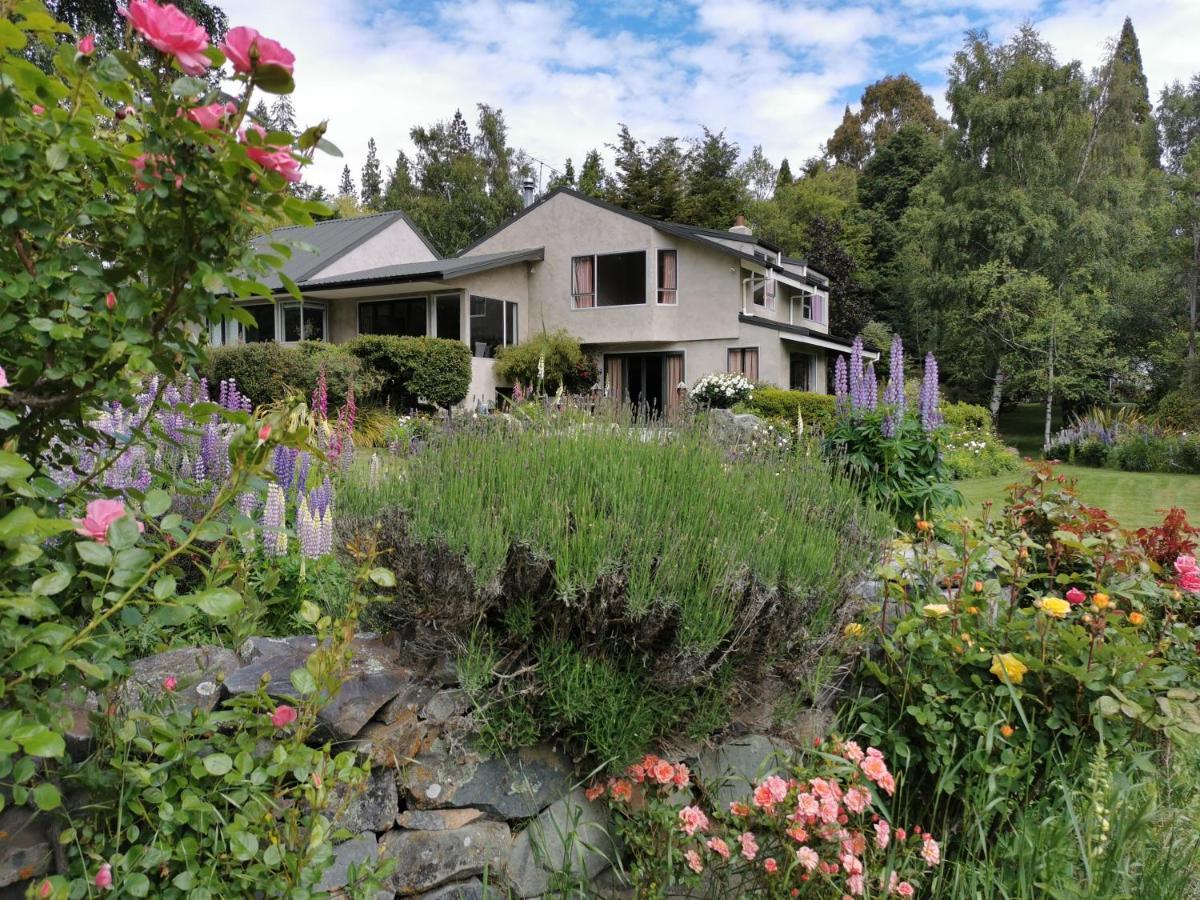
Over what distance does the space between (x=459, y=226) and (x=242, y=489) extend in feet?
134

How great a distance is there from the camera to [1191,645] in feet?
9.29

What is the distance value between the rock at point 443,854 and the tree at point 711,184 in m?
34.8

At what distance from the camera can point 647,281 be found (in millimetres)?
20688

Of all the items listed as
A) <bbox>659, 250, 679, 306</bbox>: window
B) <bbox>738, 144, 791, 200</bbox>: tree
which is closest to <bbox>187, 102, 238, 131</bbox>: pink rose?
<bbox>659, 250, 679, 306</bbox>: window

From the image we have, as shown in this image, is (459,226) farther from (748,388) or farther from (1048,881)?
(1048,881)

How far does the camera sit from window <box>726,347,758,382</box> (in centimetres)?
2058

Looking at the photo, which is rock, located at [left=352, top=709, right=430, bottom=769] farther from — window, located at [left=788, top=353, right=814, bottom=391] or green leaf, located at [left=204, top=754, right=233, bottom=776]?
window, located at [left=788, top=353, right=814, bottom=391]

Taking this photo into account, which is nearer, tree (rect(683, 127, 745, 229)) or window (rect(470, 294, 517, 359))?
window (rect(470, 294, 517, 359))

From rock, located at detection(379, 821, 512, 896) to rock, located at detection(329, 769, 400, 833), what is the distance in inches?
2.0

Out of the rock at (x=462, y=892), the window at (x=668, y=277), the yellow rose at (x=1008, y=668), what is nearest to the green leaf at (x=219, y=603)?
the rock at (x=462, y=892)

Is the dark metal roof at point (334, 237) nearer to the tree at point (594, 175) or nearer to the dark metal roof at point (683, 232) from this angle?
the dark metal roof at point (683, 232)

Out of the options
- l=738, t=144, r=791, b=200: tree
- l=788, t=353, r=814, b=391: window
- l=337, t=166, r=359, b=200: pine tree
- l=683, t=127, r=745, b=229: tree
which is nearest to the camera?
l=788, t=353, r=814, b=391: window

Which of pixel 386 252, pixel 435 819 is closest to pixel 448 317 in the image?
pixel 386 252

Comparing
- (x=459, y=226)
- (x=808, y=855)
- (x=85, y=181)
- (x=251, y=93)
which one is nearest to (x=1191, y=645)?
(x=808, y=855)
